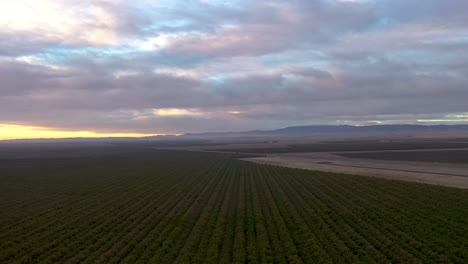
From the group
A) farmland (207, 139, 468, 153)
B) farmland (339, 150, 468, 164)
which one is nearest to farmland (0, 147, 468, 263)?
farmland (339, 150, 468, 164)

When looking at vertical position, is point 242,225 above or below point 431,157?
below

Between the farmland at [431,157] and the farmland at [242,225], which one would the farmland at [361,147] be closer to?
the farmland at [431,157]

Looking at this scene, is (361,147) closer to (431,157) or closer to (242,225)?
(431,157)

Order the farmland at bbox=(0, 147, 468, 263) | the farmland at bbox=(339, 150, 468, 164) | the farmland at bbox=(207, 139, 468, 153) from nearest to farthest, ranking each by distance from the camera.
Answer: the farmland at bbox=(0, 147, 468, 263) < the farmland at bbox=(339, 150, 468, 164) < the farmland at bbox=(207, 139, 468, 153)

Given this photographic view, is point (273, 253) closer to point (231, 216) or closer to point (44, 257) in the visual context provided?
point (231, 216)

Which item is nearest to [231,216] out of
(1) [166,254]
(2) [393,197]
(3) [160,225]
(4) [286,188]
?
(3) [160,225]

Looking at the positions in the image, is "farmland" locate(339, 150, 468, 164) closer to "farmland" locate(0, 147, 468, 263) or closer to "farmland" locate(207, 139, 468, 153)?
"farmland" locate(207, 139, 468, 153)

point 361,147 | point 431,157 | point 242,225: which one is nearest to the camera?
point 242,225

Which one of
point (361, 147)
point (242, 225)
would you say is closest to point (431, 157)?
point (361, 147)
